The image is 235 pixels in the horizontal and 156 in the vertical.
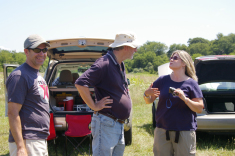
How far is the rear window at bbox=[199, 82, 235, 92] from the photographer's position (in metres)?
4.88

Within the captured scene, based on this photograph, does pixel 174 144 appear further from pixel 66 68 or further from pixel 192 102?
pixel 66 68

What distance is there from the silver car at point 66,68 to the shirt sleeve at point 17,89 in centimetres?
200

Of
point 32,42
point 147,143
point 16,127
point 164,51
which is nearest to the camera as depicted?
point 16,127

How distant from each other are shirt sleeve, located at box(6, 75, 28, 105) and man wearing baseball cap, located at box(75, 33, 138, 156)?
484mm

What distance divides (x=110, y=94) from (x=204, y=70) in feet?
11.3

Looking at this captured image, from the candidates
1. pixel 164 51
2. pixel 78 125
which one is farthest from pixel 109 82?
pixel 164 51

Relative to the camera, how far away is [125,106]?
2254 mm

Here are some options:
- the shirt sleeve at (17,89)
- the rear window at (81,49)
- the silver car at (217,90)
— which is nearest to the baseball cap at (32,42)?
the shirt sleeve at (17,89)

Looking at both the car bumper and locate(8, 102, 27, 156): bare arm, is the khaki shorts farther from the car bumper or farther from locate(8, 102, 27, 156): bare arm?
the car bumper

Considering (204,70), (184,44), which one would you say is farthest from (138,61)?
(204,70)

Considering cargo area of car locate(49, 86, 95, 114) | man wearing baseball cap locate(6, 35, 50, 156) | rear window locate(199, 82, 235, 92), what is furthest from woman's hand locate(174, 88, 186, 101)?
rear window locate(199, 82, 235, 92)

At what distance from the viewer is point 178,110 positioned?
2.44 metres

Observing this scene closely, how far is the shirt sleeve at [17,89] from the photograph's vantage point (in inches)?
72.4

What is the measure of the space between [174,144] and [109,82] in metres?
1.06
